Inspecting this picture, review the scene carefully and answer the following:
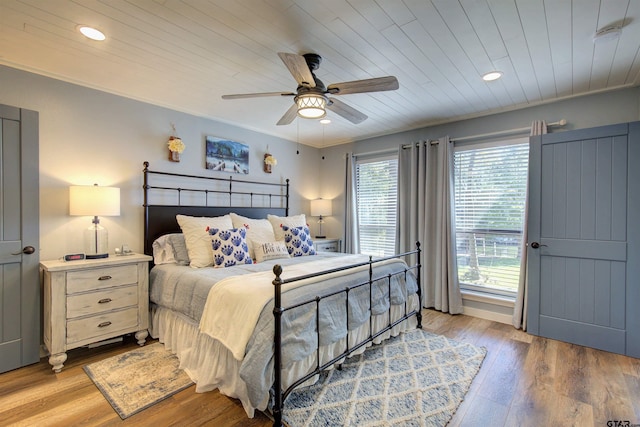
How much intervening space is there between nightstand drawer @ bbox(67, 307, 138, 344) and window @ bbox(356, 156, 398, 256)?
3284 millimetres

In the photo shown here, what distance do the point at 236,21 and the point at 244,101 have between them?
1.39 m

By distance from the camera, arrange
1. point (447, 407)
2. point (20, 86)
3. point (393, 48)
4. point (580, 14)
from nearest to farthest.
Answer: point (580, 14), point (447, 407), point (393, 48), point (20, 86)

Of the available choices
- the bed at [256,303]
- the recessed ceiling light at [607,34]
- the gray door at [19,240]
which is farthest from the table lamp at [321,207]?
the recessed ceiling light at [607,34]

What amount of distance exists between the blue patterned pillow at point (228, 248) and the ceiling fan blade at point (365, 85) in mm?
1673

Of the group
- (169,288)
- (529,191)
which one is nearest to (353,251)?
(529,191)

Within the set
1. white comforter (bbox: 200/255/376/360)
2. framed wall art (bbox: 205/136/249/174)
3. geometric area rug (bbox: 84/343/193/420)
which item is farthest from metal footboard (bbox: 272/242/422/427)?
framed wall art (bbox: 205/136/249/174)

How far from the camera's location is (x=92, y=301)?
2.53 m

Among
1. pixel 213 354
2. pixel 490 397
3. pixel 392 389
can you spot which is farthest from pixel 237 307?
pixel 490 397

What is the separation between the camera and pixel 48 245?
2.67 metres

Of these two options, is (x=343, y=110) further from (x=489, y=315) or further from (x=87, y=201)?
(x=489, y=315)

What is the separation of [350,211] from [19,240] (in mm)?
3853

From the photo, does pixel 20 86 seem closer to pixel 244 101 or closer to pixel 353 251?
pixel 244 101

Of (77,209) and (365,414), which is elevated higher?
(77,209)

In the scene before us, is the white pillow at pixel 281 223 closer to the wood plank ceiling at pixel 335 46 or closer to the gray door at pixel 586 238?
the wood plank ceiling at pixel 335 46
